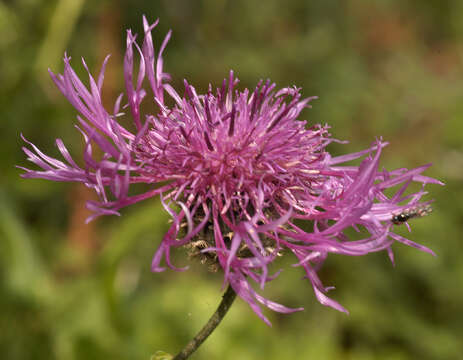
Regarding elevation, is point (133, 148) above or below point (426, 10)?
below

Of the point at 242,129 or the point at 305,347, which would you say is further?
the point at 305,347

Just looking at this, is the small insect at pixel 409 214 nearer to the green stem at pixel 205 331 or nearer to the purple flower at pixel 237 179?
the purple flower at pixel 237 179

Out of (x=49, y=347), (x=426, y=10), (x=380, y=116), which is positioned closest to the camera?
(x=49, y=347)

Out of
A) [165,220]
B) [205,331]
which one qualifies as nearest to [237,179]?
[205,331]

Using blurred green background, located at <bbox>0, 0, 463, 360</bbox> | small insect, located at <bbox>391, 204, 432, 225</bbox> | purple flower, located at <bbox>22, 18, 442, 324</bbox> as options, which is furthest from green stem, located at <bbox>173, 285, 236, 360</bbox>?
blurred green background, located at <bbox>0, 0, 463, 360</bbox>

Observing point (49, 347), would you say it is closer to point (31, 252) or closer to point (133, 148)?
point (31, 252)

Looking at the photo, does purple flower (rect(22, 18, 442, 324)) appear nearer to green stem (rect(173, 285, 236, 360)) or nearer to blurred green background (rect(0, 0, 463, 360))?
green stem (rect(173, 285, 236, 360))

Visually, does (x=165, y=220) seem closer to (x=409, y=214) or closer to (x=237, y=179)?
(x=237, y=179)

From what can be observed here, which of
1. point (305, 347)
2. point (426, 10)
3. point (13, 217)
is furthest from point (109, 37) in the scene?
point (426, 10)
